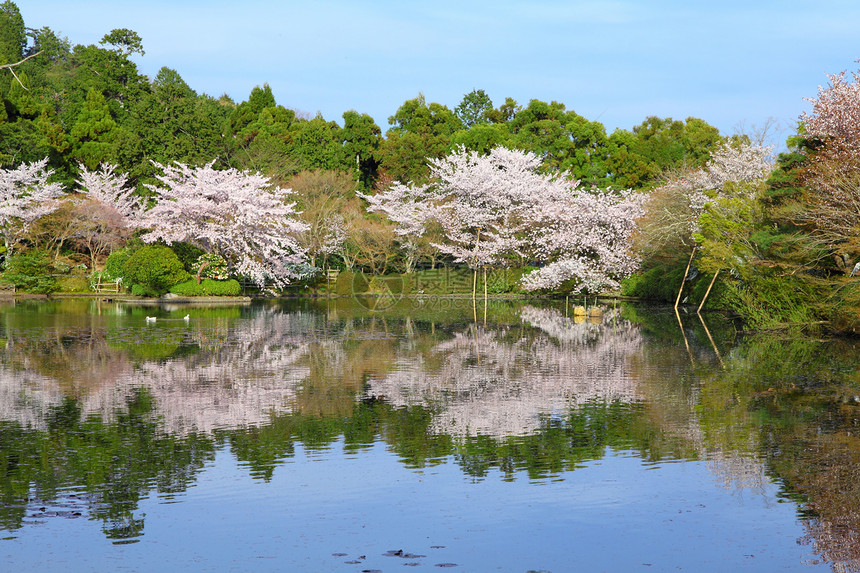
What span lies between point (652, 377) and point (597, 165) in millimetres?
52947

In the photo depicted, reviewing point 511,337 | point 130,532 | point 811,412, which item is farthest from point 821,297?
point 130,532

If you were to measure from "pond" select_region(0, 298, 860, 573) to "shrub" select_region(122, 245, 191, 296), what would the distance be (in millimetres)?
22432

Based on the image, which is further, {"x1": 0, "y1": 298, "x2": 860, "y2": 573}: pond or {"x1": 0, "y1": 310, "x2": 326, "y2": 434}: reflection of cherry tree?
{"x1": 0, "y1": 310, "x2": 326, "y2": 434}: reflection of cherry tree

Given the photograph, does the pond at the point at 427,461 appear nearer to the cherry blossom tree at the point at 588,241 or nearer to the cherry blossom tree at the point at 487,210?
the cherry blossom tree at the point at 588,241

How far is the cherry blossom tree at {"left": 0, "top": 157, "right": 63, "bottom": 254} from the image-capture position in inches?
1841

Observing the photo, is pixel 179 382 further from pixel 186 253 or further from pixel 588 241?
pixel 588 241

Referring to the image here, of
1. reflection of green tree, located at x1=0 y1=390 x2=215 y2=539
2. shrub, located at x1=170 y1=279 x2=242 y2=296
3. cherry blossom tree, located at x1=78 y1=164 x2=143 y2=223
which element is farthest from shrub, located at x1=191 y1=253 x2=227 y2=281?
reflection of green tree, located at x1=0 y1=390 x2=215 y2=539

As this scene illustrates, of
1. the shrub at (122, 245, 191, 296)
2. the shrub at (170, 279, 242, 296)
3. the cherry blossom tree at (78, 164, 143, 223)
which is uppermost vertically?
the cherry blossom tree at (78, 164, 143, 223)

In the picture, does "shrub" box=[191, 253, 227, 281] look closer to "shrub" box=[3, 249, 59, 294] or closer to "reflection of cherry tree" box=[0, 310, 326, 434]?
"shrub" box=[3, 249, 59, 294]

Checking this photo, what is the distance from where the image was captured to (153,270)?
42.0 meters

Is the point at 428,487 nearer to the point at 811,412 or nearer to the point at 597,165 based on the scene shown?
the point at 811,412

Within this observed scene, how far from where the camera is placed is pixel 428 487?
8.55 meters

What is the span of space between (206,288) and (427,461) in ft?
115

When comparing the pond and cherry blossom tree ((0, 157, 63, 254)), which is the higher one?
cherry blossom tree ((0, 157, 63, 254))
